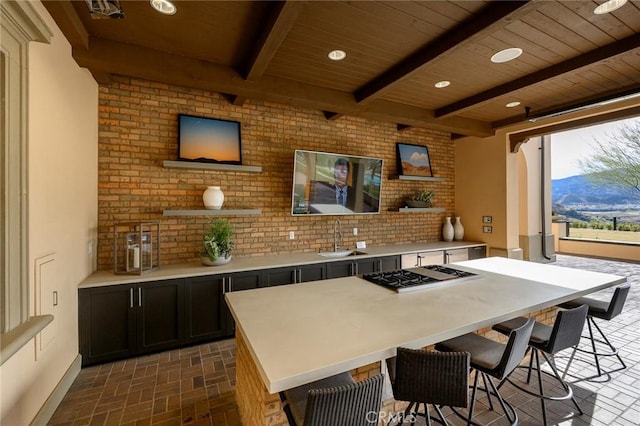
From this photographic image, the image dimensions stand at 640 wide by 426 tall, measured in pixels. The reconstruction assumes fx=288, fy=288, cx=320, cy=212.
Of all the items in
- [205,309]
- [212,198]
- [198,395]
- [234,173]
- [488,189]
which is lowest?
[198,395]

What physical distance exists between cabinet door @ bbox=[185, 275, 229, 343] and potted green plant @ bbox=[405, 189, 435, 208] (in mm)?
3414

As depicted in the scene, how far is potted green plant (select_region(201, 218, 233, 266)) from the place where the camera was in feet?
10.7

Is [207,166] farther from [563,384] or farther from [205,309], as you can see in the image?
[563,384]

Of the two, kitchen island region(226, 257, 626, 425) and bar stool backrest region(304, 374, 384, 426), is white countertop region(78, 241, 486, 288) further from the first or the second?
bar stool backrest region(304, 374, 384, 426)

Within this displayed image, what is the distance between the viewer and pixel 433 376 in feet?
4.51

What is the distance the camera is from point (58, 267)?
221cm

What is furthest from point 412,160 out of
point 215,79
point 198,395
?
point 198,395

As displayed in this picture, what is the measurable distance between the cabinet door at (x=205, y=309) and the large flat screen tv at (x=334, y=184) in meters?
1.45

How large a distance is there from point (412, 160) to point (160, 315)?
14.7 feet

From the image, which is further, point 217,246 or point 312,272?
point 312,272

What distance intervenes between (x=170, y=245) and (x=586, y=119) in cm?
594

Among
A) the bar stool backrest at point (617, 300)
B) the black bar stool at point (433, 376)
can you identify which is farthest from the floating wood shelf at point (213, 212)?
the bar stool backrest at point (617, 300)

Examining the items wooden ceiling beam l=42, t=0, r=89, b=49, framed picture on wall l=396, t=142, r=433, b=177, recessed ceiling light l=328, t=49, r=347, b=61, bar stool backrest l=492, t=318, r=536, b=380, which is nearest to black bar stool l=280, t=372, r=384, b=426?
bar stool backrest l=492, t=318, r=536, b=380

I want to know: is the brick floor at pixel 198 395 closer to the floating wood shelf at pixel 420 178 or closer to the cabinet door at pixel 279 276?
the cabinet door at pixel 279 276
